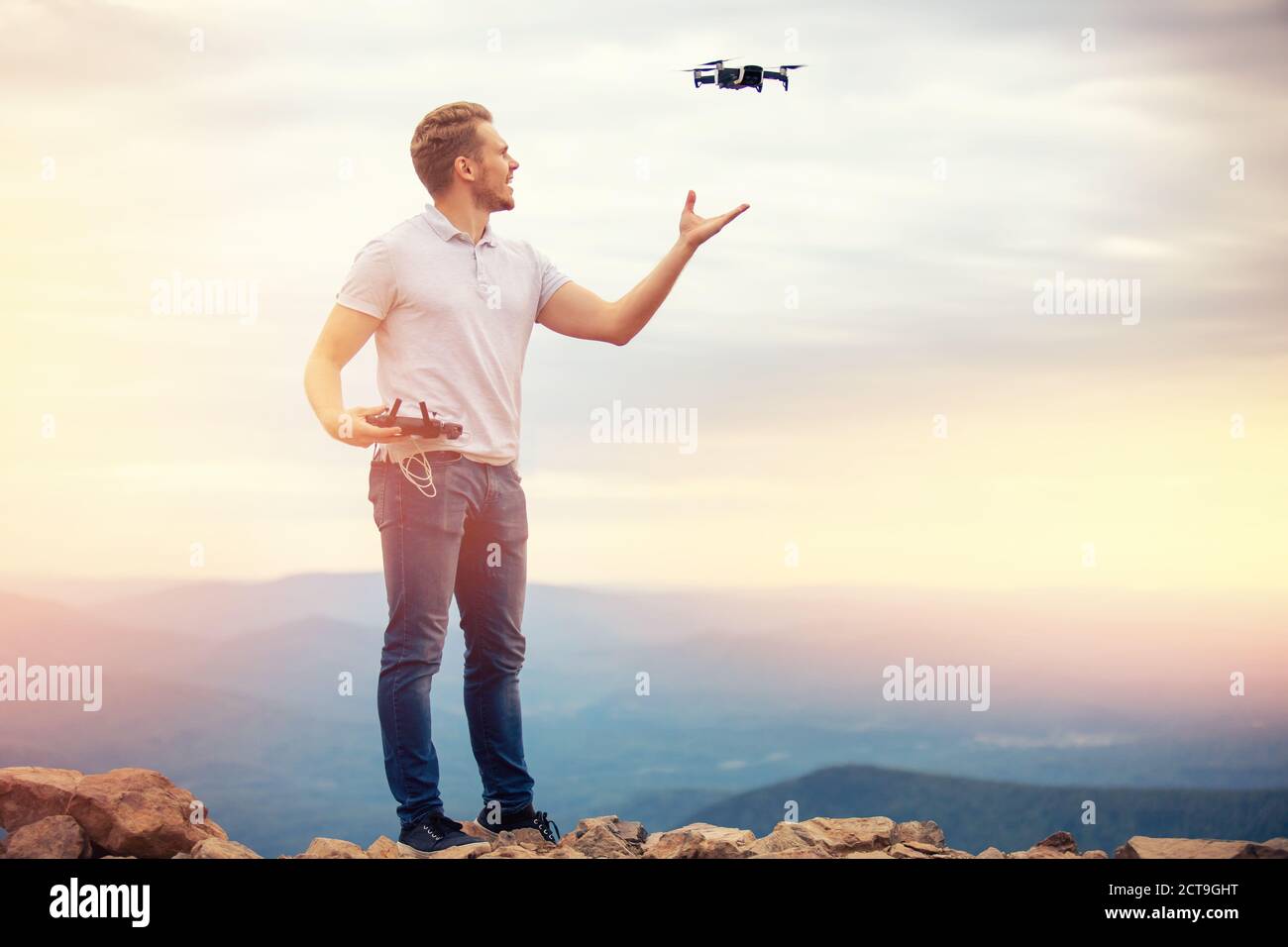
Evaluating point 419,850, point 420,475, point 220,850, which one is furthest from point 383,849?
point 420,475

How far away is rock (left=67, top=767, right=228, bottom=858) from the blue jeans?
111 cm

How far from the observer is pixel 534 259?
6.13 m

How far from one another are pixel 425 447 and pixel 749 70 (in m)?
2.18

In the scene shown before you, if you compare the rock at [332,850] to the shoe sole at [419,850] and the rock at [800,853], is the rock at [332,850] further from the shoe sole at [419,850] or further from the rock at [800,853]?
the rock at [800,853]

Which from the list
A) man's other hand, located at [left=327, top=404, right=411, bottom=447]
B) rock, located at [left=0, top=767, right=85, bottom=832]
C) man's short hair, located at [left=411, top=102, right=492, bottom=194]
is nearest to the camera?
man's other hand, located at [left=327, top=404, right=411, bottom=447]

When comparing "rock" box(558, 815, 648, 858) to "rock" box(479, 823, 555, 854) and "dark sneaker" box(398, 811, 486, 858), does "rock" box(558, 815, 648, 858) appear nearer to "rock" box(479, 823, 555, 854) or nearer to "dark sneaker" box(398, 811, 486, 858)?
"rock" box(479, 823, 555, 854)

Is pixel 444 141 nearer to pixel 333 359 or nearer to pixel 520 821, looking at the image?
pixel 333 359

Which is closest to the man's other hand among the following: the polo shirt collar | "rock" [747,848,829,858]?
the polo shirt collar

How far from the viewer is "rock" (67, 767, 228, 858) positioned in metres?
5.98

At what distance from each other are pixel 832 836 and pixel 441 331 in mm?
2762
